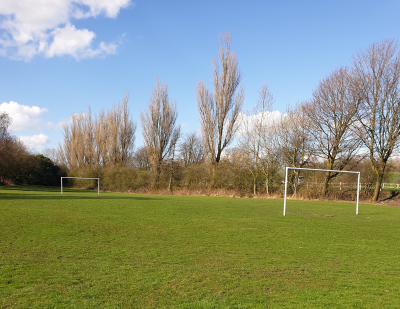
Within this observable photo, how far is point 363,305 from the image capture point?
394 cm

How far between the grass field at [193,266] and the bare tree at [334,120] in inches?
570

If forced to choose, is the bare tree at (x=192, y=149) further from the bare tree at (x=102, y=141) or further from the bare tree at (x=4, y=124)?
the bare tree at (x=4, y=124)

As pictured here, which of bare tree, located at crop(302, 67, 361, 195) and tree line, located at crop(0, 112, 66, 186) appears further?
tree line, located at crop(0, 112, 66, 186)

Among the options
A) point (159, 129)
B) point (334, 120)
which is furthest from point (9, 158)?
point (334, 120)

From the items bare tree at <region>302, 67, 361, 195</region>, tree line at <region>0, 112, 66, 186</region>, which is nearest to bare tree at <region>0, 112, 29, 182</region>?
tree line at <region>0, 112, 66, 186</region>

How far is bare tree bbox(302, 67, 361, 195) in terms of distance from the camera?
22.9 metres

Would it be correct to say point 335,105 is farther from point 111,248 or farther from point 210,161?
point 111,248

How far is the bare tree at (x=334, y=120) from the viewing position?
22875 mm

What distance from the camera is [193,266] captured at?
18.0 ft

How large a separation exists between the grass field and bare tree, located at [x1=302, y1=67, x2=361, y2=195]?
14469mm

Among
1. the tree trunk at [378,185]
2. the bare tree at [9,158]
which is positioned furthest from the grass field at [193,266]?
the bare tree at [9,158]

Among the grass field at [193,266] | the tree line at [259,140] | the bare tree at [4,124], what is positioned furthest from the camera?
the bare tree at [4,124]

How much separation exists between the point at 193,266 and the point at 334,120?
21.0m

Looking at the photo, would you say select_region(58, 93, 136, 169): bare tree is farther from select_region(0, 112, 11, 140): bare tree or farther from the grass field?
the grass field
